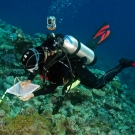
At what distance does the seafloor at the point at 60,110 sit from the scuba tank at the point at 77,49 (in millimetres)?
2144

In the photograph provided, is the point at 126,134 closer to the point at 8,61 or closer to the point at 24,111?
the point at 24,111

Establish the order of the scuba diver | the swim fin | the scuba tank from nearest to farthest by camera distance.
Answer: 1. the scuba diver
2. the scuba tank
3. the swim fin

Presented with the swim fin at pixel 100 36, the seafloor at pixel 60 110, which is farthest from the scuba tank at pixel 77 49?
the swim fin at pixel 100 36

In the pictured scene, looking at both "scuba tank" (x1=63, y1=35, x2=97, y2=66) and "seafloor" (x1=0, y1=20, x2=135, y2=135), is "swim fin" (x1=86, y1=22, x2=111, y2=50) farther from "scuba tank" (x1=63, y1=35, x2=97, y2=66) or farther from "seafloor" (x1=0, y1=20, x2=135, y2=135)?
"scuba tank" (x1=63, y1=35, x2=97, y2=66)

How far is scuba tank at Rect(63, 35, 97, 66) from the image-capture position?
18.3 feet

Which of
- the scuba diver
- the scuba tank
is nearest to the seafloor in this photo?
the scuba diver

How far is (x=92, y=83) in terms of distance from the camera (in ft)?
21.6

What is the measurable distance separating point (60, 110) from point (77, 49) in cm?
269

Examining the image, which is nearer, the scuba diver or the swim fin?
the scuba diver

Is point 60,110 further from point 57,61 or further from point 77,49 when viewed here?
point 57,61

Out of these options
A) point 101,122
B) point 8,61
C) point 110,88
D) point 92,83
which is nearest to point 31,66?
point 92,83

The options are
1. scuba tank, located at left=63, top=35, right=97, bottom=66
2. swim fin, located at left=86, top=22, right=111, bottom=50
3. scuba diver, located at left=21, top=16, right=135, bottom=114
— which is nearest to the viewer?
scuba diver, located at left=21, top=16, right=135, bottom=114

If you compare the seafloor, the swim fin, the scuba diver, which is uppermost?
the swim fin

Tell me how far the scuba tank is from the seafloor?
2.14 meters
